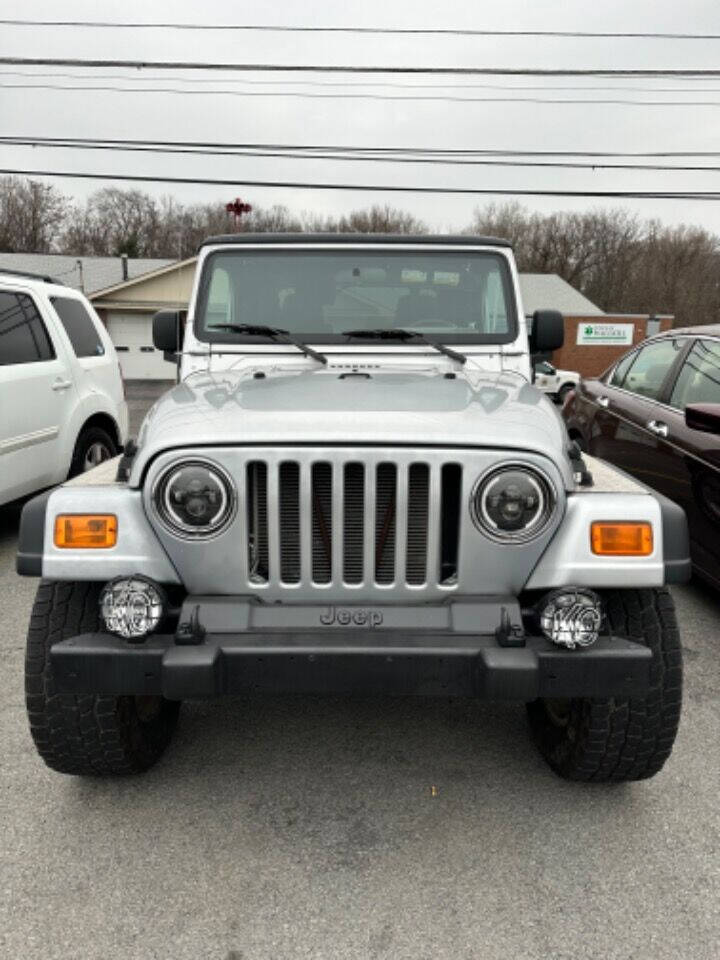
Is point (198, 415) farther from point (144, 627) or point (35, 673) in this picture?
point (35, 673)

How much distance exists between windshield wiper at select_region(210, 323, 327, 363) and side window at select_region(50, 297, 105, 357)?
2.90 m

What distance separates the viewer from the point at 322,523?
2.08 m

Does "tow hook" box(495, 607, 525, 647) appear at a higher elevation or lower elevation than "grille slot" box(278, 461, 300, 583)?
lower

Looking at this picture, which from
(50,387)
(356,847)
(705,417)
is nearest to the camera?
(356,847)

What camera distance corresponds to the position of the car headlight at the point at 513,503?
2.04 metres

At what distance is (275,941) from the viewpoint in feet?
6.12

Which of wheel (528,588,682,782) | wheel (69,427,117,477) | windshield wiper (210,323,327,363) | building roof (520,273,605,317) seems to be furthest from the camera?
building roof (520,273,605,317)

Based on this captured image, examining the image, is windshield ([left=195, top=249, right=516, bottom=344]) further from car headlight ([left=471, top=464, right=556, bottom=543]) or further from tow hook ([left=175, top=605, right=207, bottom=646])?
tow hook ([left=175, top=605, right=207, bottom=646])

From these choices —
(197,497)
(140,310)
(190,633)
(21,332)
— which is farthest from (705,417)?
(140,310)

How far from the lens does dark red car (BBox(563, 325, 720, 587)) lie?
3838 mm

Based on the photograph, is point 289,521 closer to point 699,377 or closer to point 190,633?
point 190,633

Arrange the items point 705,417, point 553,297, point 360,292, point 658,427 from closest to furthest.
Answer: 1. point 705,417
2. point 360,292
3. point 658,427
4. point 553,297

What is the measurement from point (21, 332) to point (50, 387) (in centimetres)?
44

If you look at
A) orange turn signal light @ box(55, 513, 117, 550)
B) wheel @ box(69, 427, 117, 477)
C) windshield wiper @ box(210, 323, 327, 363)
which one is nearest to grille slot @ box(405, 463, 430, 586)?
orange turn signal light @ box(55, 513, 117, 550)
